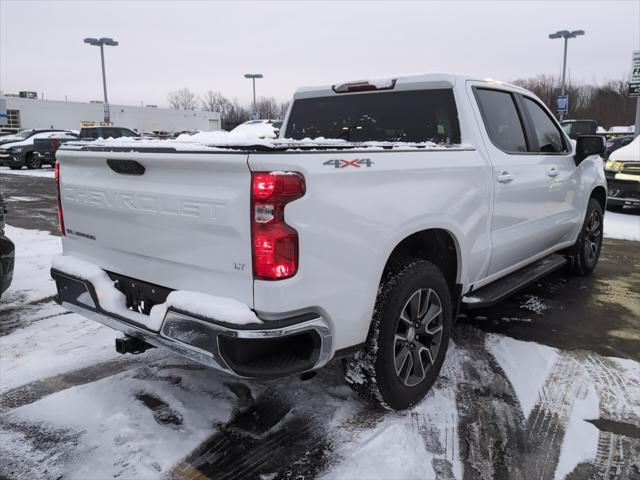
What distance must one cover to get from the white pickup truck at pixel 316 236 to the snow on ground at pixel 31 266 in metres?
2.32

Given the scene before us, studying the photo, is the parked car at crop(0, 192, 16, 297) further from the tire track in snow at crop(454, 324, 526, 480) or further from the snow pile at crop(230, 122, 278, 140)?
the tire track in snow at crop(454, 324, 526, 480)

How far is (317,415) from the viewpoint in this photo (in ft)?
10.1

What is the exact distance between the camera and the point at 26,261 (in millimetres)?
6500

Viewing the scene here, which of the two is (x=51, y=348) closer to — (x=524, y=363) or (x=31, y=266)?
(x=31, y=266)

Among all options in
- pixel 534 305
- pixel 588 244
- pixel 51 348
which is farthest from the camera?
pixel 588 244

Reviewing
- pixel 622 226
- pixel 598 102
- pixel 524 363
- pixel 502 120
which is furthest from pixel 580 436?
pixel 598 102

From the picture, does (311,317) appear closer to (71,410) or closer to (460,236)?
(460,236)

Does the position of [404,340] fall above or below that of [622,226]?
above

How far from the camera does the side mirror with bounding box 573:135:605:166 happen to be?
4910 mm

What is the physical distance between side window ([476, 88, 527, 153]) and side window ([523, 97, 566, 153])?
323 mm

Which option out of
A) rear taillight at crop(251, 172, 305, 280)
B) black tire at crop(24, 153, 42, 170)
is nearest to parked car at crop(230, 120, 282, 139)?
rear taillight at crop(251, 172, 305, 280)

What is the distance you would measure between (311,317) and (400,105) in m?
2.25

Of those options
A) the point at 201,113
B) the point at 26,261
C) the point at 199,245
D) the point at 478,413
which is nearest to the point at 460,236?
the point at 478,413

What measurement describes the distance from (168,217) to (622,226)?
9033 millimetres
